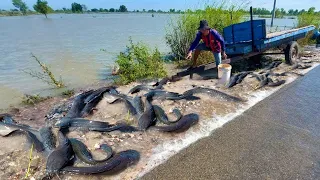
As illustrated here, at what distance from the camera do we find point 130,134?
389 cm

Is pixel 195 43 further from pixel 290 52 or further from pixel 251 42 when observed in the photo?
pixel 290 52

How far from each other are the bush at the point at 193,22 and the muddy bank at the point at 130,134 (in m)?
3.69

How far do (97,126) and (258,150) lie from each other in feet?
8.67

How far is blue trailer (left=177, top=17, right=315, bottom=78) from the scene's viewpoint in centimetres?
696

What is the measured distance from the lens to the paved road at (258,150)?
3.00 metres

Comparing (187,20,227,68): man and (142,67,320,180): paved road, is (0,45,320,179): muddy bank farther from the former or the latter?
(187,20,227,68): man

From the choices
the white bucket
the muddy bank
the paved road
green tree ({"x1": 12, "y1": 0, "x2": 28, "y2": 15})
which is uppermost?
green tree ({"x1": 12, "y1": 0, "x2": 28, "y2": 15})

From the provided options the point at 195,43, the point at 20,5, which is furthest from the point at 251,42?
the point at 20,5

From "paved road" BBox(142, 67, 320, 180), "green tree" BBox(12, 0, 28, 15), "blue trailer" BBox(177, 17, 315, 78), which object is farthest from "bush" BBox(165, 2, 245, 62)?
"green tree" BBox(12, 0, 28, 15)

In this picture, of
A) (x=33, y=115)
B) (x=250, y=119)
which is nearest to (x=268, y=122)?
(x=250, y=119)

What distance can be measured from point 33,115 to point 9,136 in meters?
1.19

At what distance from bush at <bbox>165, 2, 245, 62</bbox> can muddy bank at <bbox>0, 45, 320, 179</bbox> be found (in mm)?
3689

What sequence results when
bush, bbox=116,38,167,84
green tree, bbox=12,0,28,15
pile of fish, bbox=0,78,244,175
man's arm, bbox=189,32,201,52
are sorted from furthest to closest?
green tree, bbox=12,0,28,15, bush, bbox=116,38,167,84, man's arm, bbox=189,32,201,52, pile of fish, bbox=0,78,244,175

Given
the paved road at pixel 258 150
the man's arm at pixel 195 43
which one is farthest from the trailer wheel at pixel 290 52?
the man's arm at pixel 195 43
